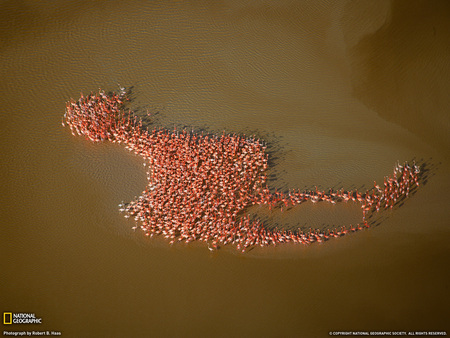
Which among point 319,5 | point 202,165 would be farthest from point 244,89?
point 319,5

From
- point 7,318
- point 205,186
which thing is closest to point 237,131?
point 205,186

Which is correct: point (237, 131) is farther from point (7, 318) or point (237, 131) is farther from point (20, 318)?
point (7, 318)

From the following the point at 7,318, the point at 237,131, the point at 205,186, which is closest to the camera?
the point at 7,318

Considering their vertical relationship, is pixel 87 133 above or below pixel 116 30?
below

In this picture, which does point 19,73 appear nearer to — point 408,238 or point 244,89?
point 244,89

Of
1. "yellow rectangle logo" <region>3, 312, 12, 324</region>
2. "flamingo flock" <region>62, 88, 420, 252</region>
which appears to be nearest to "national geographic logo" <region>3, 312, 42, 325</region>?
"yellow rectangle logo" <region>3, 312, 12, 324</region>

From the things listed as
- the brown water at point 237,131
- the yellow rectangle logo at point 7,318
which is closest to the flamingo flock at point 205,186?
the brown water at point 237,131
